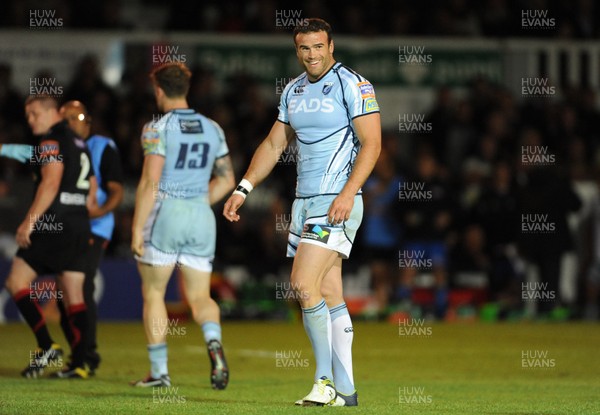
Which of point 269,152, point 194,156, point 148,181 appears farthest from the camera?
point 194,156

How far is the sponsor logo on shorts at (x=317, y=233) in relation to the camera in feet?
27.7

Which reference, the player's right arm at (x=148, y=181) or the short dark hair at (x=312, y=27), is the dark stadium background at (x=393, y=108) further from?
the short dark hair at (x=312, y=27)

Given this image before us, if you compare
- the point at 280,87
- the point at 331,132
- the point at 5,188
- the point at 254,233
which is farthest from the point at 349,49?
the point at 331,132

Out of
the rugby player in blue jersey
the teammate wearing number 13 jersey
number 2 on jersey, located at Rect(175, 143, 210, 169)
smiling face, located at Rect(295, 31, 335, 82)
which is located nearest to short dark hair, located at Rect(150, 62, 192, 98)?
the teammate wearing number 13 jersey

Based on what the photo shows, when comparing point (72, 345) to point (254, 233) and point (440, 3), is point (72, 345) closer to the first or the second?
point (254, 233)

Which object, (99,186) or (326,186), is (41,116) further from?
(326,186)

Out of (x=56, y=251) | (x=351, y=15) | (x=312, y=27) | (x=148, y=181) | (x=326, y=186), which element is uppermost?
(x=351, y=15)

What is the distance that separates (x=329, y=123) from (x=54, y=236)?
3544mm

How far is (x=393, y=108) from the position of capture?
22.6 m

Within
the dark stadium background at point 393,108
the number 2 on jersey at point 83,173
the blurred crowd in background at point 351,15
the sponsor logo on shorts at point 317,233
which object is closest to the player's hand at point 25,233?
the number 2 on jersey at point 83,173

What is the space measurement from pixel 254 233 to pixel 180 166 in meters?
9.34

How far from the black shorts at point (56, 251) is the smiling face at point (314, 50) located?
3.51m

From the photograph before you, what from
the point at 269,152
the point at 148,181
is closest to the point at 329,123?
the point at 269,152

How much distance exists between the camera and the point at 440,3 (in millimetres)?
24312
